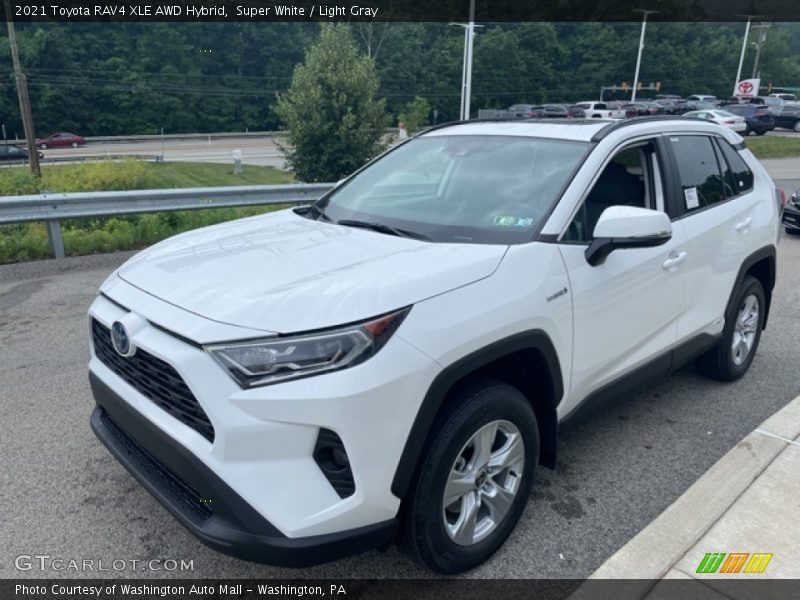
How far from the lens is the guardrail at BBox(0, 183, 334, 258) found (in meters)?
6.97

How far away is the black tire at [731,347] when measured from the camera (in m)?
4.28

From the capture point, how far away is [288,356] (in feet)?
7.00

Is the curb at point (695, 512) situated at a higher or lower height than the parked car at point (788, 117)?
Answer: higher

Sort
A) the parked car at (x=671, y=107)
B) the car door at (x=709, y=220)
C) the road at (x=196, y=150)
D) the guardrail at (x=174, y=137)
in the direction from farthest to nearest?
the guardrail at (x=174, y=137)
the road at (x=196, y=150)
the parked car at (x=671, y=107)
the car door at (x=709, y=220)

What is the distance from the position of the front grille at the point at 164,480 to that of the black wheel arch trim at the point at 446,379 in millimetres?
703

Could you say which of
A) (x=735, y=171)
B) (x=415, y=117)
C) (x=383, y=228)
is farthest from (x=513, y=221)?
(x=415, y=117)

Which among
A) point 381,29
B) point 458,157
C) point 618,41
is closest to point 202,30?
point 381,29

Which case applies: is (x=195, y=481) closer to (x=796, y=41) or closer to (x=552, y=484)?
(x=552, y=484)

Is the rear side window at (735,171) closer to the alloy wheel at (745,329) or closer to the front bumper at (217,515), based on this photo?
the alloy wheel at (745,329)

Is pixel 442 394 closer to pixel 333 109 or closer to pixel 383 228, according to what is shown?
pixel 383 228

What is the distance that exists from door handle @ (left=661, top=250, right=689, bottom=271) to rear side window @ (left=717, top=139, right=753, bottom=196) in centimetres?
98

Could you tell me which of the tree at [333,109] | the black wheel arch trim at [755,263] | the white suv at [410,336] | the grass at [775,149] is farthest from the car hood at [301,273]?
the grass at [775,149]

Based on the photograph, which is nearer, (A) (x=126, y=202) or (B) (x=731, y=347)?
(B) (x=731, y=347)

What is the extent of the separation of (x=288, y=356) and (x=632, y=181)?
2.47 m
